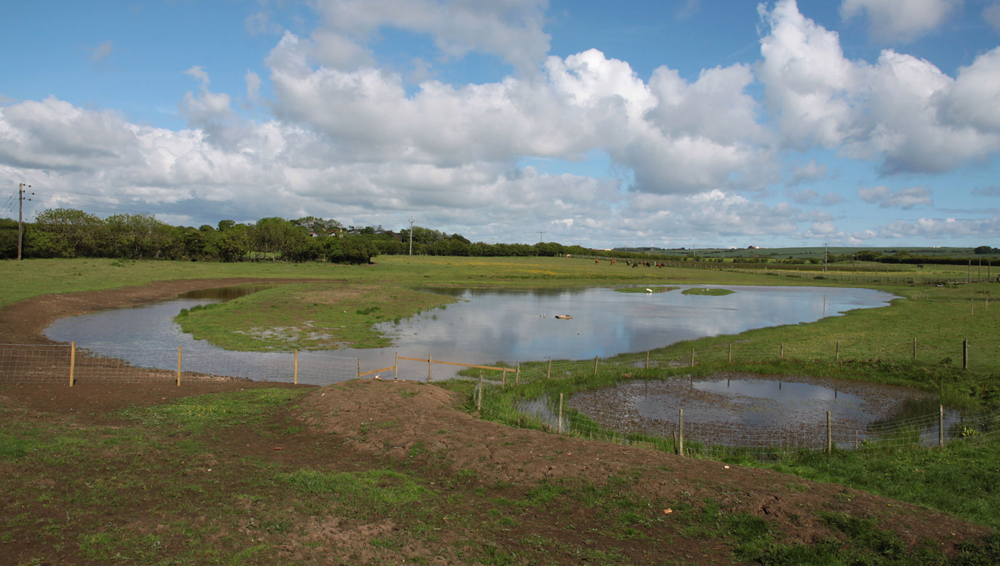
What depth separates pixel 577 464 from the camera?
10.7 metres

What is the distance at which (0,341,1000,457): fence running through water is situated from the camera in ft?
47.3

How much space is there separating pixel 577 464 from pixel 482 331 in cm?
2430

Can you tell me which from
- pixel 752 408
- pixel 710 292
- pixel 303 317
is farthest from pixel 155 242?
pixel 752 408

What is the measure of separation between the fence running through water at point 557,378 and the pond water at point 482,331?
322mm

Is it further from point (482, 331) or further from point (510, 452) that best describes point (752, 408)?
point (482, 331)

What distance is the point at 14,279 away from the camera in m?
46.5

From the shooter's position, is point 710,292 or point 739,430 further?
point 710,292

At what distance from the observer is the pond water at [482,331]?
24844 millimetres

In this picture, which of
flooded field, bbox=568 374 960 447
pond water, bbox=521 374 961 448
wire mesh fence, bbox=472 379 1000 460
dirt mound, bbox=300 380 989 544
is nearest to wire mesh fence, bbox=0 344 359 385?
dirt mound, bbox=300 380 989 544

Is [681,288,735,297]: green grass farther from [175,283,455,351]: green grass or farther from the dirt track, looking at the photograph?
the dirt track

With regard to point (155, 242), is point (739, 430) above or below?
below

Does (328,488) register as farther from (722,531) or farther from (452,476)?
(722,531)

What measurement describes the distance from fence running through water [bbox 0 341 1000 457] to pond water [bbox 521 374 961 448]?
110 millimetres

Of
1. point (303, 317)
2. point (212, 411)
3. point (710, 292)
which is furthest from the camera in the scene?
point (710, 292)
